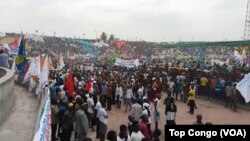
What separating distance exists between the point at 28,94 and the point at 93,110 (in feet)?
19.3

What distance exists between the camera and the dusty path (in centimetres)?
1134

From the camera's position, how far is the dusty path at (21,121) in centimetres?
1134

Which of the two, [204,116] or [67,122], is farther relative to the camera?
[204,116]

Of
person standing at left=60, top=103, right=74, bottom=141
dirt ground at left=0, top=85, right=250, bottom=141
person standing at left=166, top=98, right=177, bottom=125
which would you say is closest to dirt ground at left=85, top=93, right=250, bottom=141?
dirt ground at left=0, top=85, right=250, bottom=141

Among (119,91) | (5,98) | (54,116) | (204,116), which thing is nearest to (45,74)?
(5,98)

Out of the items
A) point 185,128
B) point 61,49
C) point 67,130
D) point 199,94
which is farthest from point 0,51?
point 61,49

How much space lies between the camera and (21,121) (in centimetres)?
1317

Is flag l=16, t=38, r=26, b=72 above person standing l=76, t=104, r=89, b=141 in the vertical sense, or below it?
above

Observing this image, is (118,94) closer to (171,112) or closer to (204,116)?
(204,116)

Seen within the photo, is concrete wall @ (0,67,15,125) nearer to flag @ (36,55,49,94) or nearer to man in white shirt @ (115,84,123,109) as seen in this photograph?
flag @ (36,55,49,94)

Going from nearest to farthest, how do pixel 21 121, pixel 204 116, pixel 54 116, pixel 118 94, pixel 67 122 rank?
pixel 67 122 → pixel 54 116 → pixel 21 121 → pixel 204 116 → pixel 118 94

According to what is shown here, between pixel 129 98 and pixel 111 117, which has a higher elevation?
pixel 129 98

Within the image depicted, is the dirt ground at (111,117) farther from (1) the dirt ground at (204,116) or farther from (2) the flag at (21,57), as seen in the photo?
(2) the flag at (21,57)

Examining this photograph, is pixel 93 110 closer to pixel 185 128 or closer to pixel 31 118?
pixel 31 118
